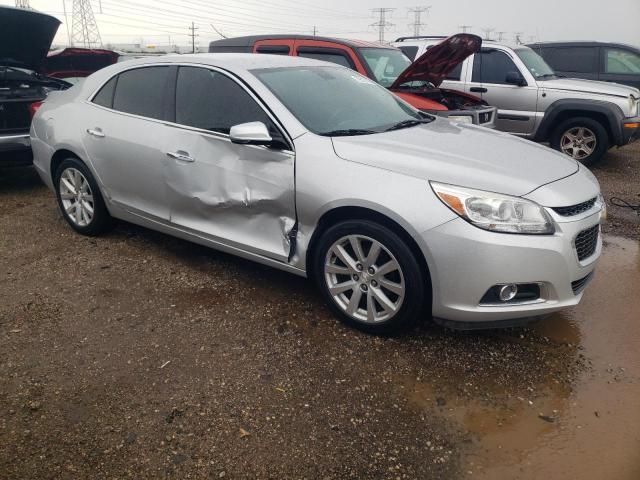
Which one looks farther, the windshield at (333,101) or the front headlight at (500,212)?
the windshield at (333,101)

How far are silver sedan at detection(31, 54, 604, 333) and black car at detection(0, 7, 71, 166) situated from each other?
1.66 meters

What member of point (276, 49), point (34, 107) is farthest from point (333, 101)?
point (276, 49)

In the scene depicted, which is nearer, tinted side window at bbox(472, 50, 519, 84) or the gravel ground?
the gravel ground

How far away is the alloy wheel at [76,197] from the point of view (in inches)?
182

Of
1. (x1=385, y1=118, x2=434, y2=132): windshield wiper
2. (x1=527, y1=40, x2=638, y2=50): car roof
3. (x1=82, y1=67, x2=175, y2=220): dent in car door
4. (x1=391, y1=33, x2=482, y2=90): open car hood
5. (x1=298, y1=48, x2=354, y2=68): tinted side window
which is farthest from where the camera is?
(x1=527, y1=40, x2=638, y2=50): car roof

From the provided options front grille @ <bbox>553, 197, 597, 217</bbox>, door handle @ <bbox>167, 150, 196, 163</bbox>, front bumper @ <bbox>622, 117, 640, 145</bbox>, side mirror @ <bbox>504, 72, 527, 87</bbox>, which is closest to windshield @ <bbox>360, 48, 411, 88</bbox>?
side mirror @ <bbox>504, 72, 527, 87</bbox>

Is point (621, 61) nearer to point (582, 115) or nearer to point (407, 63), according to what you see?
point (582, 115)

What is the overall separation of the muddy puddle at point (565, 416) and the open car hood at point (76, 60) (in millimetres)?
6948

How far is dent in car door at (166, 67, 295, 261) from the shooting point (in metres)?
3.38

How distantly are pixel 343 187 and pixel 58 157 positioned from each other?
9.98 ft

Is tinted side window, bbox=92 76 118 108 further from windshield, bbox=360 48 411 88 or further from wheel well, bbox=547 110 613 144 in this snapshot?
wheel well, bbox=547 110 613 144

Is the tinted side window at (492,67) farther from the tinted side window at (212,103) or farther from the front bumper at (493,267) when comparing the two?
the front bumper at (493,267)

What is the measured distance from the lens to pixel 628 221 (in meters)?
5.57

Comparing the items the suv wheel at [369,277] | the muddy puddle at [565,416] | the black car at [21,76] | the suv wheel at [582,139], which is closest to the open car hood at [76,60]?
the black car at [21,76]
